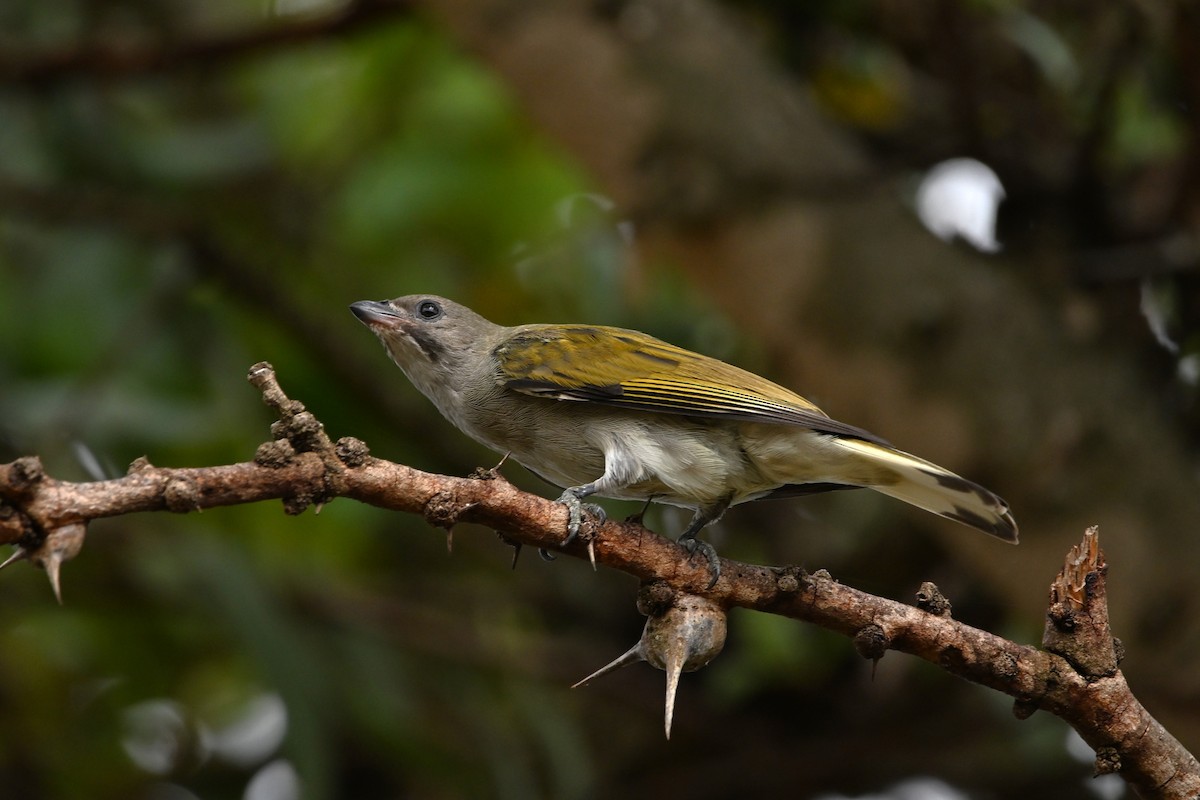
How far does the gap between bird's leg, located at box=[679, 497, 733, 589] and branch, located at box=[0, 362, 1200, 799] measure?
0.02m

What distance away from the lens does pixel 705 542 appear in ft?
10.4

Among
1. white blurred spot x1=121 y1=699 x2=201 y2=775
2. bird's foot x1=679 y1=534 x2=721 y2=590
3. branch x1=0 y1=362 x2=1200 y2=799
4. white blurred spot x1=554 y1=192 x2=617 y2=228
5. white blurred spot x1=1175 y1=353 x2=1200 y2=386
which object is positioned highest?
branch x1=0 y1=362 x2=1200 y2=799

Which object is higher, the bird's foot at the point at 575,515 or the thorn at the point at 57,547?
the thorn at the point at 57,547

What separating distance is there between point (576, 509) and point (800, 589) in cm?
59

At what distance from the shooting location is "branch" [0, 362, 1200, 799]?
7.05 ft

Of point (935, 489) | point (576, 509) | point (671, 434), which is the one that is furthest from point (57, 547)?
point (935, 489)

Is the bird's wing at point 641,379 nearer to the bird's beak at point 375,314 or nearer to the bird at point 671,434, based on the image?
the bird at point 671,434

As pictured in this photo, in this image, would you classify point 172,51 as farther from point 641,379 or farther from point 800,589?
point 800,589

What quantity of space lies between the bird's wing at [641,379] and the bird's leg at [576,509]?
34 cm

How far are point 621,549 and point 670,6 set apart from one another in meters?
3.80

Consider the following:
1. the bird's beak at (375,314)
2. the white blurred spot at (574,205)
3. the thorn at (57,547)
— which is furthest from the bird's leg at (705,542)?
the white blurred spot at (574,205)

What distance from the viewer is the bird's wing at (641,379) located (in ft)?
12.5

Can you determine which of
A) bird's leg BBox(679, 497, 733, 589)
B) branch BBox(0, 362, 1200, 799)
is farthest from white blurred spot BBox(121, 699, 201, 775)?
branch BBox(0, 362, 1200, 799)

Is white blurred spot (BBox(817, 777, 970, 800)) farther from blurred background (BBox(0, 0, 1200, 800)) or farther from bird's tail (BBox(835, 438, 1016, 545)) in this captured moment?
bird's tail (BBox(835, 438, 1016, 545))
